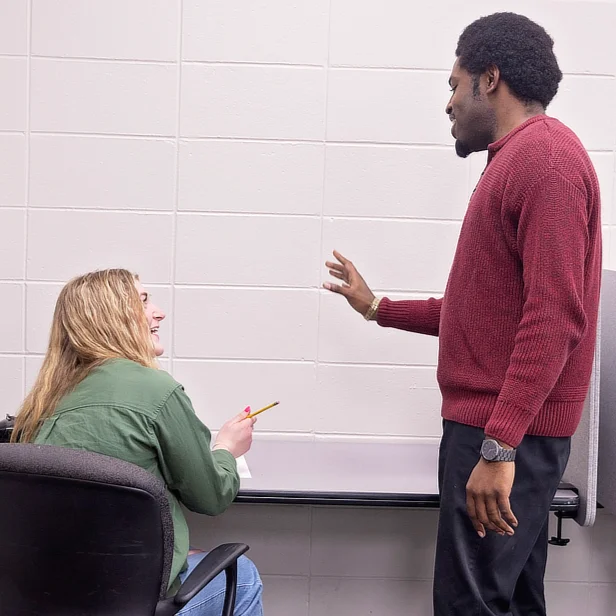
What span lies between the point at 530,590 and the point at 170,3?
6.30 feet

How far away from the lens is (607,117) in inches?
96.4

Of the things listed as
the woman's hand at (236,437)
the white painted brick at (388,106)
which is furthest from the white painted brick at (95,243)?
the woman's hand at (236,437)

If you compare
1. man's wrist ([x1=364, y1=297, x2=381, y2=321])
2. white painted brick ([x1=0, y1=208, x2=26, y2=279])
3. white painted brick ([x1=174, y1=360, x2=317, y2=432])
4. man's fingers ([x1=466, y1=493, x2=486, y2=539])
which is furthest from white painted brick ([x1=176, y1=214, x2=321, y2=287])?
man's fingers ([x1=466, y1=493, x2=486, y2=539])

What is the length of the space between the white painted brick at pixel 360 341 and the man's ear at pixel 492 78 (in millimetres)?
925

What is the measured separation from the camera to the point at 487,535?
1576 mm

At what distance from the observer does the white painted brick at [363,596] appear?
8.13ft

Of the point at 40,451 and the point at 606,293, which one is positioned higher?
the point at 606,293

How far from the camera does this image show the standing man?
4.72ft

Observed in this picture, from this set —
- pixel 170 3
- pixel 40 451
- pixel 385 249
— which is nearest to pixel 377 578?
pixel 385 249

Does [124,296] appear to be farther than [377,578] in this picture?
No

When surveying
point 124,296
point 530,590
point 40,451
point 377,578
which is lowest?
point 377,578

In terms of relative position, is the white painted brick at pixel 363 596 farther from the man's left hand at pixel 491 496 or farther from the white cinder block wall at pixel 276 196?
the man's left hand at pixel 491 496

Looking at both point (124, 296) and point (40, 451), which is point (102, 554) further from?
point (124, 296)

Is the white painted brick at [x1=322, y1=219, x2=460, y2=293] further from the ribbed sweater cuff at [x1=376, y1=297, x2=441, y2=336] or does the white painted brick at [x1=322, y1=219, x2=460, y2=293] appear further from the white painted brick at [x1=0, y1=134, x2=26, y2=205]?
the white painted brick at [x1=0, y1=134, x2=26, y2=205]
